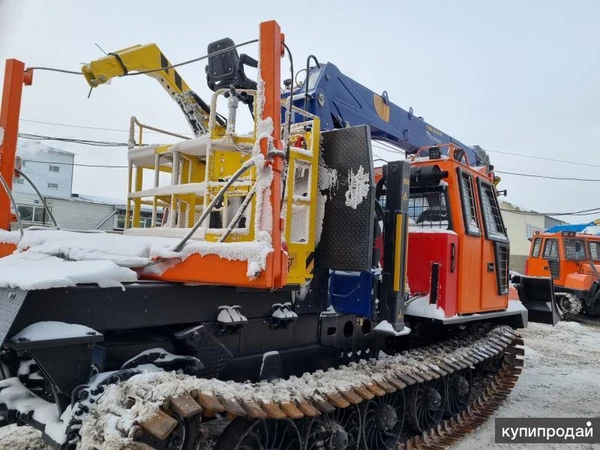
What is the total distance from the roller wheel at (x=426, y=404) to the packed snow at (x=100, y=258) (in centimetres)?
267

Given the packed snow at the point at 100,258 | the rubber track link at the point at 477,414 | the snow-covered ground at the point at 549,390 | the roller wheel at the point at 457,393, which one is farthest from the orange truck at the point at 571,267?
the packed snow at the point at 100,258

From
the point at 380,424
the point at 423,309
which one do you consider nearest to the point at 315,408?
the point at 380,424

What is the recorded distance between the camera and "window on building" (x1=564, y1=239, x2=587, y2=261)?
16.1 meters

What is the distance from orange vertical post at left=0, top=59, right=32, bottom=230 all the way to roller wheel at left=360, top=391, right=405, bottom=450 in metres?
3.43

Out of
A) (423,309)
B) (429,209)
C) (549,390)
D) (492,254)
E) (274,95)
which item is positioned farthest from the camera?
(549,390)

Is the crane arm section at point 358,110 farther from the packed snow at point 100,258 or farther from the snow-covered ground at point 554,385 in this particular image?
the snow-covered ground at point 554,385

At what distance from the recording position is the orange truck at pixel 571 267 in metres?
15.3

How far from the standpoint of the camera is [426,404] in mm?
4750

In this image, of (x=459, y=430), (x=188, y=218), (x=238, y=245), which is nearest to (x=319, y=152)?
(x=188, y=218)

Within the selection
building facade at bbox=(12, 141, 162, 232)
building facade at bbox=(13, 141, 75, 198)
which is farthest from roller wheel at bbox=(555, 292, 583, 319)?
building facade at bbox=(13, 141, 75, 198)

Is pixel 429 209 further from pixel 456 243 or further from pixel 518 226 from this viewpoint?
pixel 518 226

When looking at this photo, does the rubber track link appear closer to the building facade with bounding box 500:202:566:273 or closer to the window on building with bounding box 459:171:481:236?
the window on building with bounding box 459:171:481:236

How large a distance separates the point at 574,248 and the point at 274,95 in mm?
16575

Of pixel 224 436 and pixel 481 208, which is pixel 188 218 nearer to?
pixel 224 436
